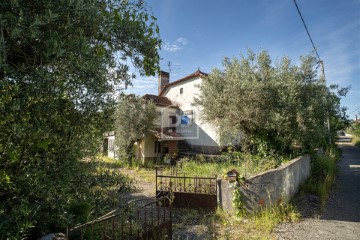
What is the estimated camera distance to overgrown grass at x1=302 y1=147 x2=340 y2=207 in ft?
28.4

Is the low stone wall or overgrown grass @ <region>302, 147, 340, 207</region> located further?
overgrown grass @ <region>302, 147, 340, 207</region>

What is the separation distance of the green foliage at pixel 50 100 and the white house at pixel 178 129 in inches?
572

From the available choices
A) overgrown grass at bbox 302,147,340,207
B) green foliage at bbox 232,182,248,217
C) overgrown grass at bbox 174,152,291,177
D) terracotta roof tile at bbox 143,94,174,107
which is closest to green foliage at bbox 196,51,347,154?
overgrown grass at bbox 174,152,291,177

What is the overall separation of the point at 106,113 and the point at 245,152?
10.4 metres

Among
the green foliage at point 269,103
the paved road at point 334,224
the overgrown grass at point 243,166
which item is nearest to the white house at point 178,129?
the overgrown grass at point 243,166

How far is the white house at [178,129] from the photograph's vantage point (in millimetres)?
18625

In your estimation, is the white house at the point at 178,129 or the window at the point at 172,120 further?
the window at the point at 172,120

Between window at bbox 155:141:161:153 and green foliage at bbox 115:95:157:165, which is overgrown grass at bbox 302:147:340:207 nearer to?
green foliage at bbox 115:95:157:165

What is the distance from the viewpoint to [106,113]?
3078 mm

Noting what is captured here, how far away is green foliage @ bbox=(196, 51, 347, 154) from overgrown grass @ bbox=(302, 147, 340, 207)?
153 centimetres

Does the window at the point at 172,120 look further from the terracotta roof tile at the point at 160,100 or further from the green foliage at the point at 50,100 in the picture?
the green foliage at the point at 50,100

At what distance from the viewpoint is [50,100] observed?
2.20 meters

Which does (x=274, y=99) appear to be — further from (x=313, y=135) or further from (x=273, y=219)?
(x=273, y=219)

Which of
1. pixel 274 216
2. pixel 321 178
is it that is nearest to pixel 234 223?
pixel 274 216
